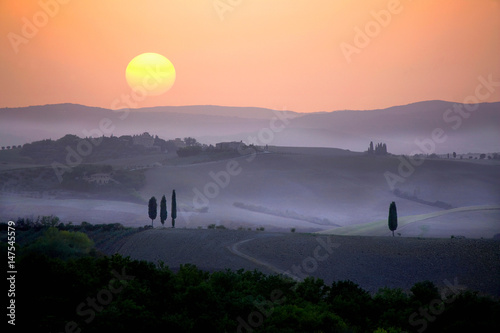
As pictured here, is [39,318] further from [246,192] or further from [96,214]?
[246,192]

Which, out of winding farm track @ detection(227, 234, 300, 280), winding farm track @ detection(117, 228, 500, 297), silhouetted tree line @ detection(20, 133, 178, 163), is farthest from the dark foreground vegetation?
silhouetted tree line @ detection(20, 133, 178, 163)

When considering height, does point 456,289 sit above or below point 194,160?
below

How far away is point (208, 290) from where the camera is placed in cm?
1816

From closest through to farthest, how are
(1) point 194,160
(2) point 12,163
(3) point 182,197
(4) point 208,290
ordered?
(4) point 208,290 → (3) point 182,197 → (1) point 194,160 → (2) point 12,163

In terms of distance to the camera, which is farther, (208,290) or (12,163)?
(12,163)

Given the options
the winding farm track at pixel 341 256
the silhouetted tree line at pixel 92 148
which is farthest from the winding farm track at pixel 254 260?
the silhouetted tree line at pixel 92 148

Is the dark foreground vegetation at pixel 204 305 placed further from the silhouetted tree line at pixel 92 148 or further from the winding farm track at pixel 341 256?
the silhouetted tree line at pixel 92 148

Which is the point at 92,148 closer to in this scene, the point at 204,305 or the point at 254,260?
the point at 254,260

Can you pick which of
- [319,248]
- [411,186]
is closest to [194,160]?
[411,186]

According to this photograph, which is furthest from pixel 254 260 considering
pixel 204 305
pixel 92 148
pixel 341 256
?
pixel 92 148

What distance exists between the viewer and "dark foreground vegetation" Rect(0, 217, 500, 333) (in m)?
16.0

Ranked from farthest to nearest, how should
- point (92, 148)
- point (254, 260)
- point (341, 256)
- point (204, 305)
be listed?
point (92, 148)
point (254, 260)
point (341, 256)
point (204, 305)

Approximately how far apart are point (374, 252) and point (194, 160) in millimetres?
87896

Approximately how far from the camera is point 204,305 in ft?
57.4
